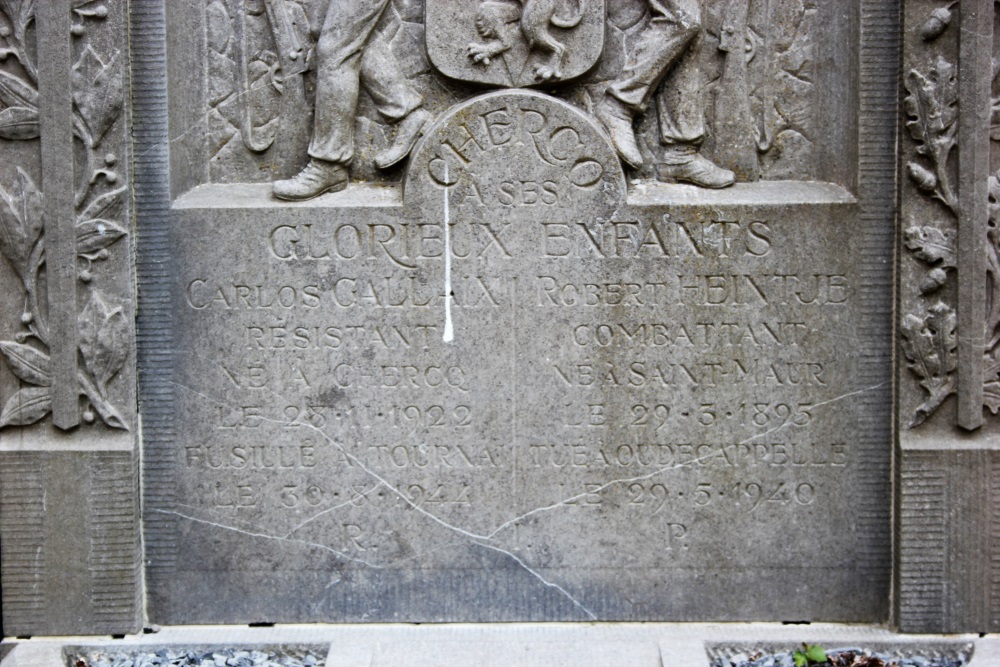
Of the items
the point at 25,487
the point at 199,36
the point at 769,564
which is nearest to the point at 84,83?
the point at 199,36

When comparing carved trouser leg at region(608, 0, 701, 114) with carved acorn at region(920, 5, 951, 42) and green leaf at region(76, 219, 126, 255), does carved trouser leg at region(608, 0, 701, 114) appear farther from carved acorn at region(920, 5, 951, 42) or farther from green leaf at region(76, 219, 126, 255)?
green leaf at region(76, 219, 126, 255)

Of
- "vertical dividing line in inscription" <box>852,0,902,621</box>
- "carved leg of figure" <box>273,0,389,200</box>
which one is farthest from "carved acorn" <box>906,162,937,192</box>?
"carved leg of figure" <box>273,0,389,200</box>

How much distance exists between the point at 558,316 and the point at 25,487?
2.39 metres

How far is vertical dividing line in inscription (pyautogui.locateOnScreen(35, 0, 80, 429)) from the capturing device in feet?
15.4

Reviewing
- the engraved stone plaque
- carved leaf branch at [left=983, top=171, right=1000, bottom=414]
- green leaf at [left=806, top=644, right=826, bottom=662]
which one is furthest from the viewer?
the engraved stone plaque

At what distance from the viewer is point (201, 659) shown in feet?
15.6

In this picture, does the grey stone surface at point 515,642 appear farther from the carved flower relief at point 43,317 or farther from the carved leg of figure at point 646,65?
the carved leg of figure at point 646,65

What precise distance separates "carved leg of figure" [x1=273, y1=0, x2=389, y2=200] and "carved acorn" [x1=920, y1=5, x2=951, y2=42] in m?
2.27

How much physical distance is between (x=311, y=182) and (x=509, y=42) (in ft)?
3.42

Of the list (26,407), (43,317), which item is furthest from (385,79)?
(26,407)

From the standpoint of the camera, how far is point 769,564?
16.2ft

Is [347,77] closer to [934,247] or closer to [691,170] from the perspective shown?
[691,170]

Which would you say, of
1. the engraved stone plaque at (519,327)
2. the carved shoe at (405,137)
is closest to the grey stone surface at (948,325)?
the engraved stone plaque at (519,327)

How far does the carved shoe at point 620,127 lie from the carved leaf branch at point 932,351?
1345 millimetres
